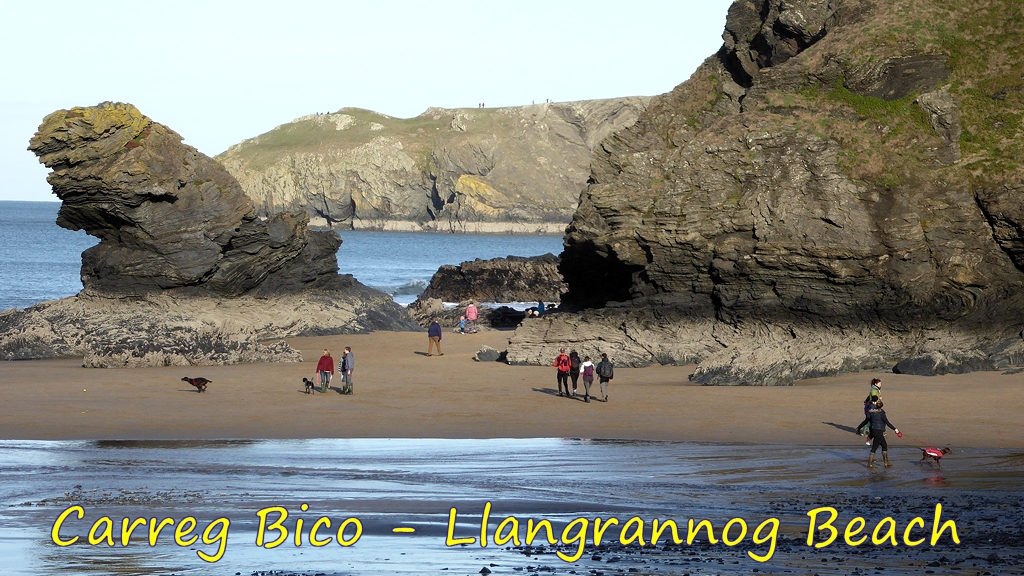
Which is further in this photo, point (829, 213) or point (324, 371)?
point (829, 213)

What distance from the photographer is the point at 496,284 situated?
2269 inches

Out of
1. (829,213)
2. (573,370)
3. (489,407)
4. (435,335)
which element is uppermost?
(829,213)

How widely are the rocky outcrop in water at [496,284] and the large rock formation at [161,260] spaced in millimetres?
18012

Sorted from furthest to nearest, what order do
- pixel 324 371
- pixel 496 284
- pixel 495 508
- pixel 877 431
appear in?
pixel 496 284, pixel 324 371, pixel 877 431, pixel 495 508

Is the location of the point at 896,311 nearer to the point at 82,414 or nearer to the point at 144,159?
the point at 82,414

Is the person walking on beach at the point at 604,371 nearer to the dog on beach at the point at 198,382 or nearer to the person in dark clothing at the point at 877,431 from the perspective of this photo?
the person in dark clothing at the point at 877,431

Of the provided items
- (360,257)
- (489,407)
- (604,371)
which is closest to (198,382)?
(489,407)

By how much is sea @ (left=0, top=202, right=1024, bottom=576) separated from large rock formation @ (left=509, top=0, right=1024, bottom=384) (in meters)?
9.46

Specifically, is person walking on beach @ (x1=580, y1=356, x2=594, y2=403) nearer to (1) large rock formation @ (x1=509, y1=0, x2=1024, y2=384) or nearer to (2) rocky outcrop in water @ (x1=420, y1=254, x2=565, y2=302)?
(1) large rock formation @ (x1=509, y1=0, x2=1024, y2=384)

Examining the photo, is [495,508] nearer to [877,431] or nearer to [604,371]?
[877,431]

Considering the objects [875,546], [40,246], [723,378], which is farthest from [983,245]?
[40,246]

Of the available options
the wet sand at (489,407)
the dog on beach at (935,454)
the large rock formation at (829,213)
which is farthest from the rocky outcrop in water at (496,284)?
the dog on beach at (935,454)

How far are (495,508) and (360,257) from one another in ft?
357

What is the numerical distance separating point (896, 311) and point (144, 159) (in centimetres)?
2276
